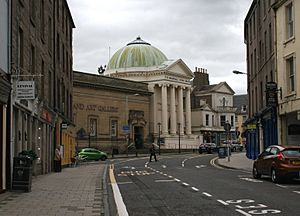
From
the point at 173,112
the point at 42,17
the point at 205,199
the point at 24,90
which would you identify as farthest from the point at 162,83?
the point at 205,199

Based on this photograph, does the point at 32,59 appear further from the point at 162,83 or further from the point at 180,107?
the point at 180,107

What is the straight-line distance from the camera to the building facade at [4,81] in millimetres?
16625

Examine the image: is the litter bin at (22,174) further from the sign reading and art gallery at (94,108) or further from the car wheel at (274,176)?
the sign reading and art gallery at (94,108)

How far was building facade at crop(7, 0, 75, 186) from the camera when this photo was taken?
63.0 ft

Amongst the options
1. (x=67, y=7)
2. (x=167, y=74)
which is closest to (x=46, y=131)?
(x=67, y=7)

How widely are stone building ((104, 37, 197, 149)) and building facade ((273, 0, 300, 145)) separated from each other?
56.1 m

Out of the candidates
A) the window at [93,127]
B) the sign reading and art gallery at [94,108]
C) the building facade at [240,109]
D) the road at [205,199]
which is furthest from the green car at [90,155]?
the building facade at [240,109]

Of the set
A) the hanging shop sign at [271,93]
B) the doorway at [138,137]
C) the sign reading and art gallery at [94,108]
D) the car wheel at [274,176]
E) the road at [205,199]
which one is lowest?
the road at [205,199]

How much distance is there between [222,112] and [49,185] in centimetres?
9021

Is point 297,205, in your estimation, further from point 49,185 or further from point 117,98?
point 117,98

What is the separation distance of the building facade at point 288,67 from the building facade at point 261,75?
830 mm

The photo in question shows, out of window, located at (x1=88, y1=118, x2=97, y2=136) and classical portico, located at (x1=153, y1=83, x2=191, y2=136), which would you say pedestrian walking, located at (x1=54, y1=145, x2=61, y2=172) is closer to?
window, located at (x1=88, y1=118, x2=97, y2=136)

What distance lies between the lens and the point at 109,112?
76.9 metres

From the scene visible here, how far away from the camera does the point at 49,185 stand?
20.5 meters
